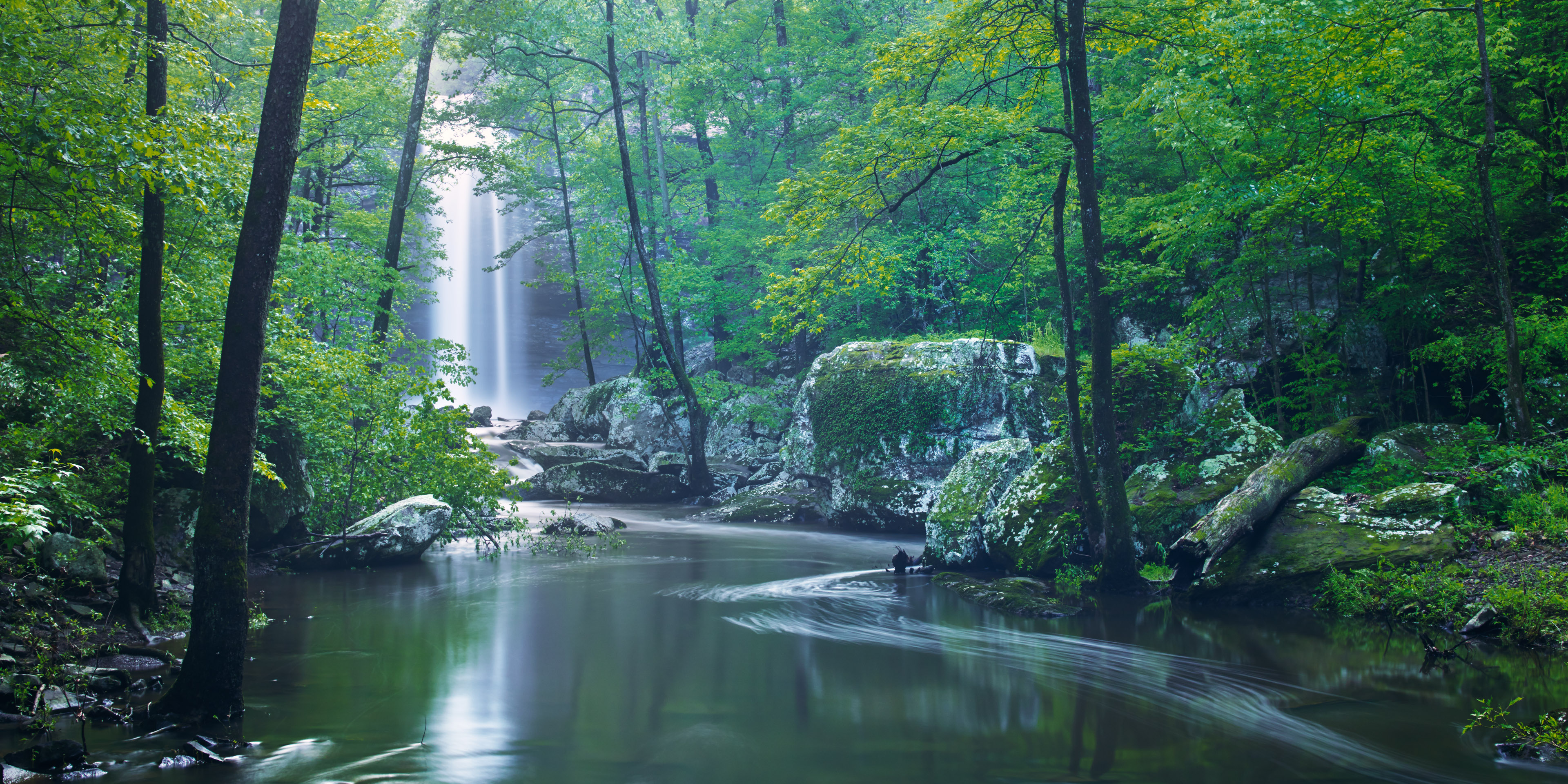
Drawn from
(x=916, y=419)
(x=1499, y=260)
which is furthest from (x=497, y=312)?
(x=1499, y=260)

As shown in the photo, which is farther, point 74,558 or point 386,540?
point 386,540

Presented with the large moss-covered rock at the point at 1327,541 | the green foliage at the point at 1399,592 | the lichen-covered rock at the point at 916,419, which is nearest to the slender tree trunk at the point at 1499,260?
the large moss-covered rock at the point at 1327,541

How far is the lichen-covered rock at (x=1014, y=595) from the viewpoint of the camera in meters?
8.93

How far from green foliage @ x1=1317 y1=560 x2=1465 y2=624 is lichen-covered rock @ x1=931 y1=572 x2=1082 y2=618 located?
2.47 m

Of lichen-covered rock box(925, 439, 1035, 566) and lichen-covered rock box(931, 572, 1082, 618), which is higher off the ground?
lichen-covered rock box(925, 439, 1035, 566)

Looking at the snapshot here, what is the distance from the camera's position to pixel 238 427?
512 centimetres

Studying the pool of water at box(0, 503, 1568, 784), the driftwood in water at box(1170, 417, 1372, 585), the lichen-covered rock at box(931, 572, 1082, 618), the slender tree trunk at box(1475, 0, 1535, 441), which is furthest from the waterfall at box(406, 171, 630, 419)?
the slender tree trunk at box(1475, 0, 1535, 441)

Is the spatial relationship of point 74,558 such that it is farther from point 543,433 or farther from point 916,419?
point 543,433

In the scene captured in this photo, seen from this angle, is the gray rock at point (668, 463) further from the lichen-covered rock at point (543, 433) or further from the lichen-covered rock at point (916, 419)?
the lichen-covered rock at point (916, 419)

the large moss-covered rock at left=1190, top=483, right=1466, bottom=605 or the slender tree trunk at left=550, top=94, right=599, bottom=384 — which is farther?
the slender tree trunk at left=550, top=94, right=599, bottom=384

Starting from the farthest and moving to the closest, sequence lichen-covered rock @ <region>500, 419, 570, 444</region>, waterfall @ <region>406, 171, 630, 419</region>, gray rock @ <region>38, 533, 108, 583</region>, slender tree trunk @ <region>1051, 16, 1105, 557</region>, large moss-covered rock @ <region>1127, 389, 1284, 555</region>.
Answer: waterfall @ <region>406, 171, 630, 419</region>, lichen-covered rock @ <region>500, 419, 570, 444</region>, large moss-covered rock @ <region>1127, 389, 1284, 555</region>, slender tree trunk @ <region>1051, 16, 1105, 557</region>, gray rock @ <region>38, 533, 108, 583</region>

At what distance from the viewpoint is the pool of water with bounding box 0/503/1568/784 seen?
16.5 ft

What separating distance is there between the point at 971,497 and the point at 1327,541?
445 cm

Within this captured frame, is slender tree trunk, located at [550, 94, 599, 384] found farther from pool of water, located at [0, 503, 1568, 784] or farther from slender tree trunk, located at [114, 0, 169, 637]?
slender tree trunk, located at [114, 0, 169, 637]
